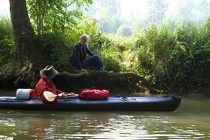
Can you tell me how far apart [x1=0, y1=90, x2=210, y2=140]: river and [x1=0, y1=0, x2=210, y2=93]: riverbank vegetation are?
3.12 metres

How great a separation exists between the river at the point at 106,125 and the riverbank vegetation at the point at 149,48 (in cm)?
312

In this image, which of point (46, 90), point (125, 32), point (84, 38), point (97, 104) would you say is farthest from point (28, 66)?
point (125, 32)

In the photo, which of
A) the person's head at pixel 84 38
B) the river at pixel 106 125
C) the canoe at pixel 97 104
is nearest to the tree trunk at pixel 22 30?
the person's head at pixel 84 38

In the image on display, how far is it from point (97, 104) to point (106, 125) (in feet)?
5.74

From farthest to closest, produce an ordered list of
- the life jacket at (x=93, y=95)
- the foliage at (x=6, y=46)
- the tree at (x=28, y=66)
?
the foliage at (x=6, y=46)
the tree at (x=28, y=66)
the life jacket at (x=93, y=95)

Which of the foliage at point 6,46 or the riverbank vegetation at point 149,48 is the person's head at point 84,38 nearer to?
the riverbank vegetation at point 149,48

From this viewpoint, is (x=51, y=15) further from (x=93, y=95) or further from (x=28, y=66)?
(x=93, y=95)

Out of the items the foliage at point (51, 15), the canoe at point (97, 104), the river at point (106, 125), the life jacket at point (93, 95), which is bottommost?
the river at point (106, 125)

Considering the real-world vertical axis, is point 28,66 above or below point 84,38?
below

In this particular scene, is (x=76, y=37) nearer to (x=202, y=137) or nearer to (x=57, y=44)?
Answer: (x=57, y=44)

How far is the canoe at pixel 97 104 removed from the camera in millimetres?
9938

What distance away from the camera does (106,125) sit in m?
8.20

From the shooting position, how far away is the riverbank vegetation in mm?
13664

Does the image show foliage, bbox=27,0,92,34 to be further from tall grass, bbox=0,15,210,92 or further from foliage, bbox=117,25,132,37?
foliage, bbox=117,25,132,37
